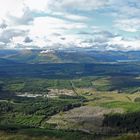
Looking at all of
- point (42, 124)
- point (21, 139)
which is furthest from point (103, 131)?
point (21, 139)

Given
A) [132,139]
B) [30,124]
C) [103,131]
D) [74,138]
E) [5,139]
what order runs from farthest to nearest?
[30,124]
[103,131]
[74,138]
[5,139]
[132,139]

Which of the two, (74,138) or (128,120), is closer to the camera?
(74,138)

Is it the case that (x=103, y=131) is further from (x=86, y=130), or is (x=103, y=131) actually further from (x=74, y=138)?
(x=74, y=138)

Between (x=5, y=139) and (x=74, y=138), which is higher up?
(x=5, y=139)

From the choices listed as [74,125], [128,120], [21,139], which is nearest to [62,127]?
[74,125]

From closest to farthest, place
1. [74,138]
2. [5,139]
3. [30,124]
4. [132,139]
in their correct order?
[132,139] < [5,139] < [74,138] < [30,124]

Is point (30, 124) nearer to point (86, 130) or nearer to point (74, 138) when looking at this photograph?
point (86, 130)

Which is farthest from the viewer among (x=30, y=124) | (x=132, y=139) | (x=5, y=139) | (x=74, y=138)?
(x=30, y=124)

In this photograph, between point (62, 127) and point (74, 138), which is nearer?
point (74, 138)

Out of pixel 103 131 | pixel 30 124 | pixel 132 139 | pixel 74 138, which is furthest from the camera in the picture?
pixel 30 124
